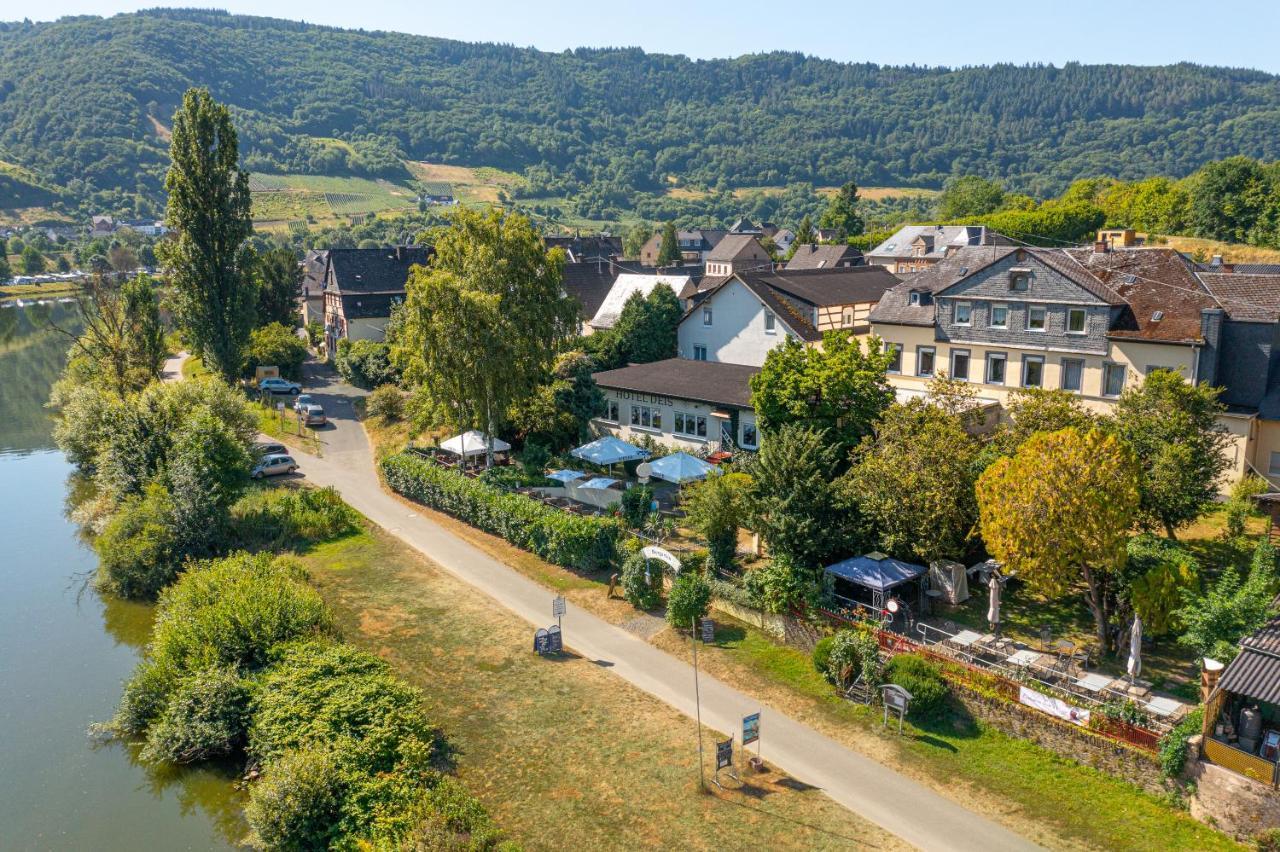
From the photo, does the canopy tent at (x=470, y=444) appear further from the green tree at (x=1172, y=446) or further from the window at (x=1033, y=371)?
the green tree at (x=1172, y=446)

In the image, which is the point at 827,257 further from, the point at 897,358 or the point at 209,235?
the point at 209,235

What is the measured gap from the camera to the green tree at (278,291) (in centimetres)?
6856

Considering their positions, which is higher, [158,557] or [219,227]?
[219,227]

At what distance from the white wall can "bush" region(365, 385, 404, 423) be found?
1683cm

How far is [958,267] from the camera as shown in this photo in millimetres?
39688

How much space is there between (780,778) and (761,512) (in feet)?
28.7

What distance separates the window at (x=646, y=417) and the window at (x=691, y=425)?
1.24 m

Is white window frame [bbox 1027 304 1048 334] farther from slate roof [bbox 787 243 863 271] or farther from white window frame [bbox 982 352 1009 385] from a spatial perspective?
slate roof [bbox 787 243 863 271]

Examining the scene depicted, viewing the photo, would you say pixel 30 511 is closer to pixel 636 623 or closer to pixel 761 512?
pixel 636 623

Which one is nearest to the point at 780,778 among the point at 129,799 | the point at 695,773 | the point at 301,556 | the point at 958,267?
the point at 695,773

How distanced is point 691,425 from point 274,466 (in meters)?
19.8

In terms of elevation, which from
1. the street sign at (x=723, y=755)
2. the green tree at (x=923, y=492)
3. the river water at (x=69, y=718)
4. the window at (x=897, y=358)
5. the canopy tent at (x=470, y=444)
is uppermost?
the window at (x=897, y=358)

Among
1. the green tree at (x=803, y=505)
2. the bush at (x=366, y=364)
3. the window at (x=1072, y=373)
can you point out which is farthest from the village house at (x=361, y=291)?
the green tree at (x=803, y=505)

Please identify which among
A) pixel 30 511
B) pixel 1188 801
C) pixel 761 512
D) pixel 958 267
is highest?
pixel 958 267
